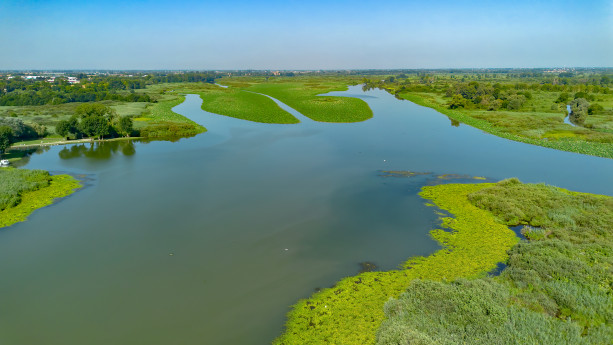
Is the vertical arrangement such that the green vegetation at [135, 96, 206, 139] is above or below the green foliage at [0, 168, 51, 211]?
above

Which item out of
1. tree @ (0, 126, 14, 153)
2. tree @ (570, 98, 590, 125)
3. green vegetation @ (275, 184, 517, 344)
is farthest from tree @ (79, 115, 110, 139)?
tree @ (570, 98, 590, 125)

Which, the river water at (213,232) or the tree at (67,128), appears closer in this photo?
the river water at (213,232)

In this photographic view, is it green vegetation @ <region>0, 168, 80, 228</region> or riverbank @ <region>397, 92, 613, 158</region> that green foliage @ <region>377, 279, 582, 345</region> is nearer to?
green vegetation @ <region>0, 168, 80, 228</region>

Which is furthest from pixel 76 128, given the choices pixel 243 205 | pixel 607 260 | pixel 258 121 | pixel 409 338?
pixel 607 260

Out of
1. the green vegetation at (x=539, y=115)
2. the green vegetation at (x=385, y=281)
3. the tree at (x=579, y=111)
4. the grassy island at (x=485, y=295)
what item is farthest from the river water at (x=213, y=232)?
the tree at (x=579, y=111)

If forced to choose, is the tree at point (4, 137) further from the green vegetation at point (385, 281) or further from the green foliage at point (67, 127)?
the green vegetation at point (385, 281)

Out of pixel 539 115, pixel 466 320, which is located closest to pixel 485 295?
pixel 466 320
